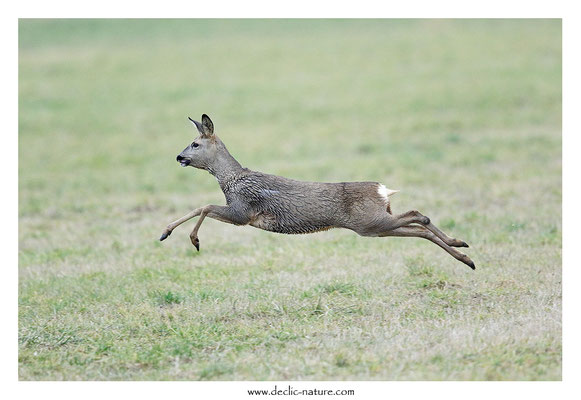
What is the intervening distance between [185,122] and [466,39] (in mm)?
10772

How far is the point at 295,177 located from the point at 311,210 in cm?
749

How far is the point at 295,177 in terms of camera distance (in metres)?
14.9

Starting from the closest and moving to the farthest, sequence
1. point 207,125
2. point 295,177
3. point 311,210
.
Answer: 1. point 311,210
2. point 207,125
3. point 295,177

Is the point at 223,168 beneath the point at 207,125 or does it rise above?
beneath

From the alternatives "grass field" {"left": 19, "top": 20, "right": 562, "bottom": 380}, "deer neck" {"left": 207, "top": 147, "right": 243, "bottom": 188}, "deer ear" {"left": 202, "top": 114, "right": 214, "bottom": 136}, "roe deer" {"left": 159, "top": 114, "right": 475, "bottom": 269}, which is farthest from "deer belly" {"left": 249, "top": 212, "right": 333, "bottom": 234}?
"deer ear" {"left": 202, "top": 114, "right": 214, "bottom": 136}

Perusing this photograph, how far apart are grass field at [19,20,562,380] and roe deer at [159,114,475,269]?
71cm

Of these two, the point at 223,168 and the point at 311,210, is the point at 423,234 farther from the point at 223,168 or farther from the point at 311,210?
the point at 223,168

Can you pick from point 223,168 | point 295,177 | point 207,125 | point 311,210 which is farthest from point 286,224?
point 295,177

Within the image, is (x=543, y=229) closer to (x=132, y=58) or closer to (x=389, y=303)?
(x=389, y=303)

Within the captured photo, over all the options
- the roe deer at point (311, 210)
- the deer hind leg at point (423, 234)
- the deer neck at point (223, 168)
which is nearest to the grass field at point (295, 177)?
the deer hind leg at point (423, 234)

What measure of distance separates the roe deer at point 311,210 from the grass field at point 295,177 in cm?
71

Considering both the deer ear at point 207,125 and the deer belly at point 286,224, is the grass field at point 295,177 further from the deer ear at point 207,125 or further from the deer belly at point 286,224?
the deer ear at point 207,125

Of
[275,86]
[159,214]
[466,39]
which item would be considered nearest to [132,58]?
[275,86]

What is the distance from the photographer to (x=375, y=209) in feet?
24.3
